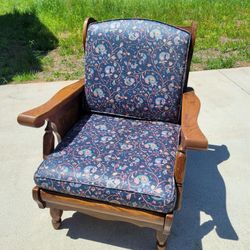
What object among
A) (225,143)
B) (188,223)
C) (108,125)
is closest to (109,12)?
(225,143)

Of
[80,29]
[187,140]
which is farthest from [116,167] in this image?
[80,29]

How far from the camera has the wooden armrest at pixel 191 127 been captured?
4.84ft

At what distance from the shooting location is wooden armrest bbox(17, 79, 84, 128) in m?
1.64

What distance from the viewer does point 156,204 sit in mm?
1542

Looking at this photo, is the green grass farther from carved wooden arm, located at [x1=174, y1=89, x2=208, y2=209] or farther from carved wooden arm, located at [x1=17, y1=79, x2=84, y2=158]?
carved wooden arm, located at [x1=174, y1=89, x2=208, y2=209]

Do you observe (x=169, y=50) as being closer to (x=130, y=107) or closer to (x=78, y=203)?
(x=130, y=107)

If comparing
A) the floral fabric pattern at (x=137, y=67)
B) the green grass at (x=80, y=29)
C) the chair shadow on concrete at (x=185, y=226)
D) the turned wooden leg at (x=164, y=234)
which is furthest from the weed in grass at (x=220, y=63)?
the turned wooden leg at (x=164, y=234)

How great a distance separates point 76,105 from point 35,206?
71cm

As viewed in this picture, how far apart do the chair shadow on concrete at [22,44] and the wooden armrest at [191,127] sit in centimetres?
278

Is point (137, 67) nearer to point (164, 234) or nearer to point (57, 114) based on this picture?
point (57, 114)

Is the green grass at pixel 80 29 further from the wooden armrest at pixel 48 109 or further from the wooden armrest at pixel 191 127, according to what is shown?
the wooden armrest at pixel 191 127

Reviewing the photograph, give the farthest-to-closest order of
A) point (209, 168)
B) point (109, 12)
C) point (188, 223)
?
point (109, 12)
point (209, 168)
point (188, 223)

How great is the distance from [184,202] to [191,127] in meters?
0.75

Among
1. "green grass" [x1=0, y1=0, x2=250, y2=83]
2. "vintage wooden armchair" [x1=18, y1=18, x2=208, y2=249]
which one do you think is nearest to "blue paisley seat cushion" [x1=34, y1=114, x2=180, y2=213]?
"vintage wooden armchair" [x1=18, y1=18, x2=208, y2=249]
